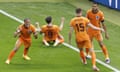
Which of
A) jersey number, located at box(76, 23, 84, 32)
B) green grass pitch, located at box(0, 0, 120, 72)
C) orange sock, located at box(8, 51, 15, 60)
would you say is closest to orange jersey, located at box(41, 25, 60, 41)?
green grass pitch, located at box(0, 0, 120, 72)

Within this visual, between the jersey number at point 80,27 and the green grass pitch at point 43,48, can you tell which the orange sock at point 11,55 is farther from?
the jersey number at point 80,27

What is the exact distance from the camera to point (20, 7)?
29109 mm

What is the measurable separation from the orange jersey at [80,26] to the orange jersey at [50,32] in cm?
341

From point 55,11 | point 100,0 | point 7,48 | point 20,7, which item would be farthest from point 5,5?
point 7,48

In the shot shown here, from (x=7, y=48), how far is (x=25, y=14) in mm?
6600

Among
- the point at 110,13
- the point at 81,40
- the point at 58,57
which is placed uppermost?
the point at 81,40

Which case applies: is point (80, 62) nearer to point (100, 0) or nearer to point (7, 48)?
point (7, 48)

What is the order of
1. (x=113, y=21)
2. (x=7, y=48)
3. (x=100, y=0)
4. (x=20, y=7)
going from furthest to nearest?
(x=100, y=0), (x=20, y=7), (x=113, y=21), (x=7, y=48)

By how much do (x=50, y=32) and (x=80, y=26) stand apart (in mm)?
3770

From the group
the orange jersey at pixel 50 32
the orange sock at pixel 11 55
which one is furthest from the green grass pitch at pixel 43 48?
the orange jersey at pixel 50 32

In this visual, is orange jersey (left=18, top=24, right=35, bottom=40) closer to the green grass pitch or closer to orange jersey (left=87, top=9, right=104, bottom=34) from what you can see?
the green grass pitch

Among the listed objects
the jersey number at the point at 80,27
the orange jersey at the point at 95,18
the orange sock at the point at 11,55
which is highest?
the jersey number at the point at 80,27

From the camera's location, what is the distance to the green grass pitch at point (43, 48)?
18.5m

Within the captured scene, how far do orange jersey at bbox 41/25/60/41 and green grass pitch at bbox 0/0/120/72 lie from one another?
1.39ft
